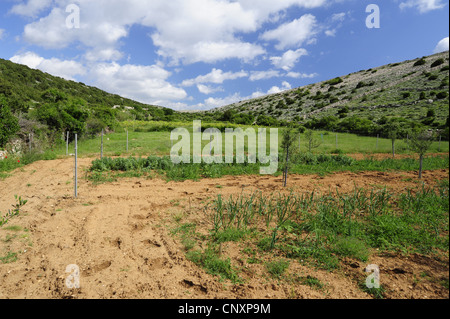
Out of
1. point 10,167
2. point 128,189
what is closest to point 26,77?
point 10,167

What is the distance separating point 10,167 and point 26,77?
46782 mm

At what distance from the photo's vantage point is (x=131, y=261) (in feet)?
12.1

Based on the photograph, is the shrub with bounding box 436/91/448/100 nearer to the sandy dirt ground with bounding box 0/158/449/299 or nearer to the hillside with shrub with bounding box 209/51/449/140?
the hillside with shrub with bounding box 209/51/449/140

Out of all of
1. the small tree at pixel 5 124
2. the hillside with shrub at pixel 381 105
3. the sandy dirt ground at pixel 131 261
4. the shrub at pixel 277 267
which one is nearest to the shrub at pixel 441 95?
the hillside with shrub at pixel 381 105

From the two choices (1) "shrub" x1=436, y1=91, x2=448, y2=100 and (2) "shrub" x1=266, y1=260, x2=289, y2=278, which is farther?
(1) "shrub" x1=436, y1=91, x2=448, y2=100

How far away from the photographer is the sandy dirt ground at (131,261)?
2.96 m

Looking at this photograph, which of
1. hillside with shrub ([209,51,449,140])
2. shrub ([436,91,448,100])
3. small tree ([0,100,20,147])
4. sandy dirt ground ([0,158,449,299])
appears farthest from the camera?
shrub ([436,91,448,100])

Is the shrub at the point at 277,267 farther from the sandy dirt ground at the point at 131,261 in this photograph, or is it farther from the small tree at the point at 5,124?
the small tree at the point at 5,124

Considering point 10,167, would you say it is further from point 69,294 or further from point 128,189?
point 69,294

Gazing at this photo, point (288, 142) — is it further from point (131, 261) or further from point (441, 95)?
point (441, 95)

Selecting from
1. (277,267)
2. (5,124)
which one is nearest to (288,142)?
(277,267)

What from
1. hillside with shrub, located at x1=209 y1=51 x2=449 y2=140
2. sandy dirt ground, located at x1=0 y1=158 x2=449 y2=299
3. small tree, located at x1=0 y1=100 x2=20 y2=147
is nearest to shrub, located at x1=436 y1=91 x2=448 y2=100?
hillside with shrub, located at x1=209 y1=51 x2=449 y2=140

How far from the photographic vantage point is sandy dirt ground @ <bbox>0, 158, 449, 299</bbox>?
2.96 m
